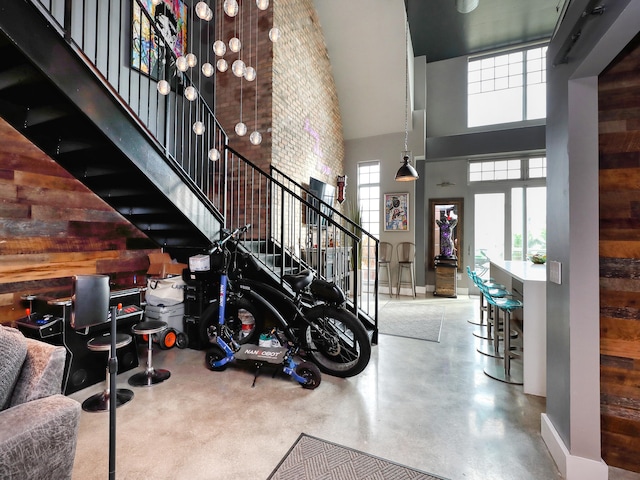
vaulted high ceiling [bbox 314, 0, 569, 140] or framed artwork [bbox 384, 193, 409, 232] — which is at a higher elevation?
vaulted high ceiling [bbox 314, 0, 569, 140]

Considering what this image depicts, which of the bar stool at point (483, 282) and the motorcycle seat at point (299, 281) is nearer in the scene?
the motorcycle seat at point (299, 281)

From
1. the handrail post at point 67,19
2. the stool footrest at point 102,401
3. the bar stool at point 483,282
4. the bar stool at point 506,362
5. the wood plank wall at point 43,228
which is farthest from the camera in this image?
the bar stool at point 483,282

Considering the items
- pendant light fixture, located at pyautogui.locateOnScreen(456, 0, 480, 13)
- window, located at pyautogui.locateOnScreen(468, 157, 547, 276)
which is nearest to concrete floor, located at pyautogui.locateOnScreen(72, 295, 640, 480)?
window, located at pyautogui.locateOnScreen(468, 157, 547, 276)

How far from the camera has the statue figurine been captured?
7.04 meters

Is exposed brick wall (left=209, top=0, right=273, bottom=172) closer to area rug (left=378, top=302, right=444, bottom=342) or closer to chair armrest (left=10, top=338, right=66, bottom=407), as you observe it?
area rug (left=378, top=302, right=444, bottom=342)

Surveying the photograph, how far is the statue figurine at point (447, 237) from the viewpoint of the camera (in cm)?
704

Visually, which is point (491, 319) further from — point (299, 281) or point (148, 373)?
point (148, 373)

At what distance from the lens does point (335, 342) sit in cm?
291

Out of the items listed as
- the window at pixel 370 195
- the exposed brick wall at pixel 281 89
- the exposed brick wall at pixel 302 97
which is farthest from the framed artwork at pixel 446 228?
the exposed brick wall at pixel 281 89

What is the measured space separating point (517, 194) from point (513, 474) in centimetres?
653

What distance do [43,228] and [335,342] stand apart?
116 inches

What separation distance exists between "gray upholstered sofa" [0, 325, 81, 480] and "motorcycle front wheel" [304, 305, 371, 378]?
6.21 ft

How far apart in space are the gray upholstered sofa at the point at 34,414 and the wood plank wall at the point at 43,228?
1.70 meters

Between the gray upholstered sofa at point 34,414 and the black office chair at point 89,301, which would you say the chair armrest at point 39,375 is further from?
the black office chair at point 89,301
